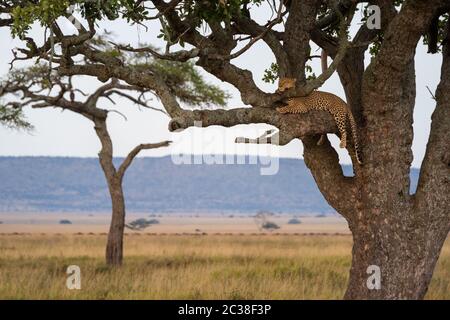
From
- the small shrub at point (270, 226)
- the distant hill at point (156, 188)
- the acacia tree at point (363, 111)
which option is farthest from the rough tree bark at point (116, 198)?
the distant hill at point (156, 188)

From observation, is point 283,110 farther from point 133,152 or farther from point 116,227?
point 116,227

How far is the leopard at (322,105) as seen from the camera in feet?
35.8

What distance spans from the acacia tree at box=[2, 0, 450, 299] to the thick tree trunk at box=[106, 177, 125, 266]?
30.2 ft

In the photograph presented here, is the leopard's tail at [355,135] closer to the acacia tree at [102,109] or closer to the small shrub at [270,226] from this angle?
the acacia tree at [102,109]

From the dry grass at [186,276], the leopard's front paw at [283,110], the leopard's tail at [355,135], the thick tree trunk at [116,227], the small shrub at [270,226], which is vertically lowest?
the small shrub at [270,226]

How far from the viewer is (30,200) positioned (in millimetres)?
120938

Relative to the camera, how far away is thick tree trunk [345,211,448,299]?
36.5 ft

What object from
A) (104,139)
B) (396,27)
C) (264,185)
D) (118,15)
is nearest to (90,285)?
(104,139)

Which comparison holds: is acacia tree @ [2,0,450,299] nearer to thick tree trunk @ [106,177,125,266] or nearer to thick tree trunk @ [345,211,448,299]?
thick tree trunk @ [345,211,448,299]

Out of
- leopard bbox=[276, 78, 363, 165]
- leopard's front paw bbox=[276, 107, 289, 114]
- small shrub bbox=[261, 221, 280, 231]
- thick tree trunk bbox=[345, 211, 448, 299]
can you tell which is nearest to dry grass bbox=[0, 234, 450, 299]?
thick tree trunk bbox=[345, 211, 448, 299]

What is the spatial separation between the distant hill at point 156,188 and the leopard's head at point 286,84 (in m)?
106

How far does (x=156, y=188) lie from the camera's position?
120 meters

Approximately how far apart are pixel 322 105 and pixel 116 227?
34.1 ft

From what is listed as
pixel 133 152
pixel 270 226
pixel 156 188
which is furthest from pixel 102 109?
pixel 156 188
